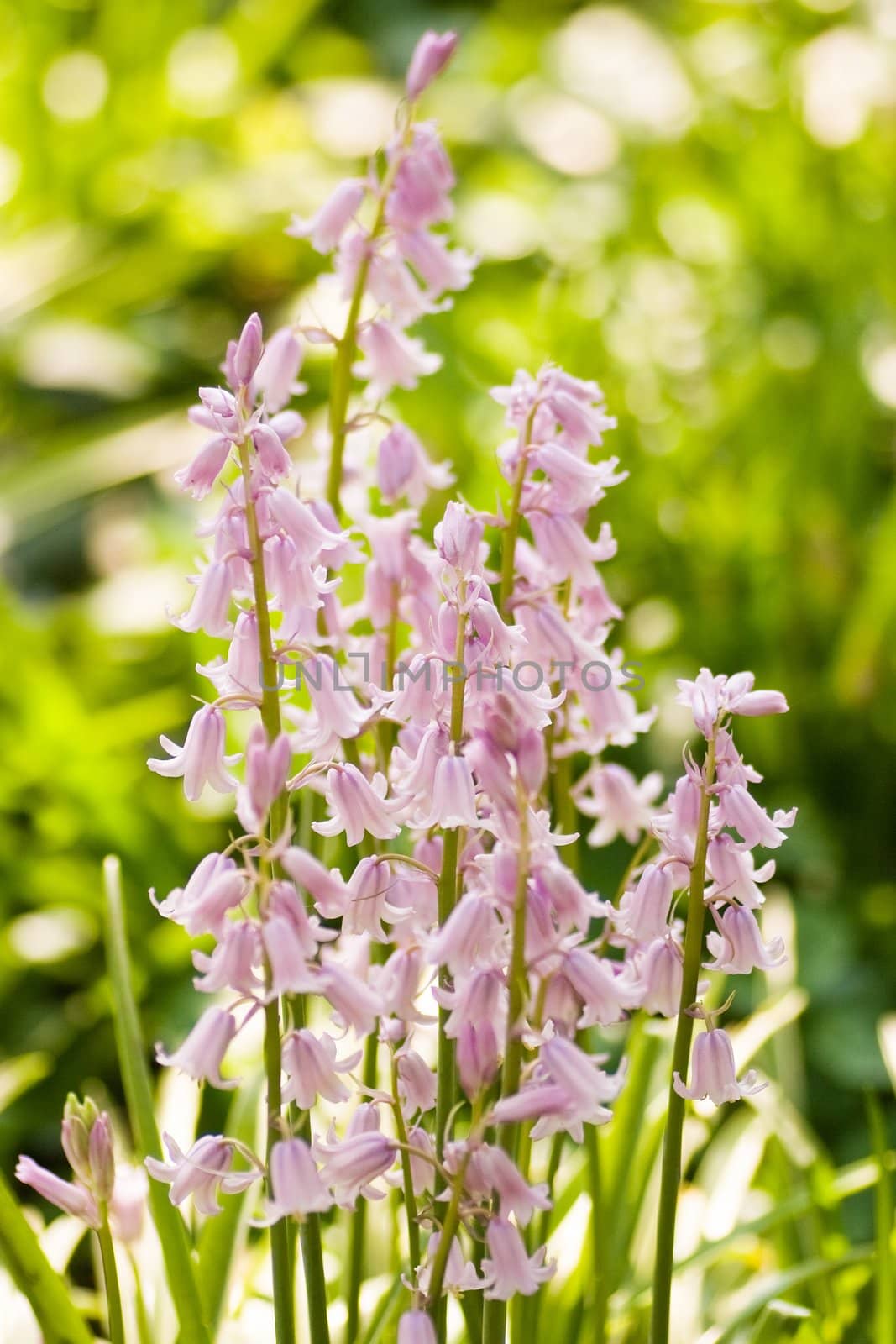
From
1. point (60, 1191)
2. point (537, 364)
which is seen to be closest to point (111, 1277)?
point (60, 1191)

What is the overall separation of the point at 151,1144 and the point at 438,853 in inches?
18.2

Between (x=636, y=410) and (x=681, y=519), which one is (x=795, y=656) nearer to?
(x=681, y=519)

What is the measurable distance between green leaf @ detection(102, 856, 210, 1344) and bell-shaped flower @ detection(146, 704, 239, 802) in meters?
0.48

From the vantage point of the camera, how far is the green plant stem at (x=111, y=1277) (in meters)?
1.18

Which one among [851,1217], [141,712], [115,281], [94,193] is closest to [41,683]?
[141,712]

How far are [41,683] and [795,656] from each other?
1785mm

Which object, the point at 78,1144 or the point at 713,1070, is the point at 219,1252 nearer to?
the point at 78,1144

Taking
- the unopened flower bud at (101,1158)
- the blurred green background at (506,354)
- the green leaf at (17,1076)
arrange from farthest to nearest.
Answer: the blurred green background at (506,354), the green leaf at (17,1076), the unopened flower bud at (101,1158)

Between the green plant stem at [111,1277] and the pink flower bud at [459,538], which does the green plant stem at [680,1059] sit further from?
the green plant stem at [111,1277]

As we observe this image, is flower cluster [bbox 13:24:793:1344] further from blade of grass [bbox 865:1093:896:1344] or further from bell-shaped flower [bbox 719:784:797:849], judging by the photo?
blade of grass [bbox 865:1093:896:1344]

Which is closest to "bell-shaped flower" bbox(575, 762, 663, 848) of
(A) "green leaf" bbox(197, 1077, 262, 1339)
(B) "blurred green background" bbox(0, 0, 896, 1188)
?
(A) "green leaf" bbox(197, 1077, 262, 1339)

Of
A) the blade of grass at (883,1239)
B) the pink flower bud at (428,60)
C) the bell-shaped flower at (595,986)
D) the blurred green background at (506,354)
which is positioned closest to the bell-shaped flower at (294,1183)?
the bell-shaped flower at (595,986)

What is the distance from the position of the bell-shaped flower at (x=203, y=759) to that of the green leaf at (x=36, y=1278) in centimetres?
51

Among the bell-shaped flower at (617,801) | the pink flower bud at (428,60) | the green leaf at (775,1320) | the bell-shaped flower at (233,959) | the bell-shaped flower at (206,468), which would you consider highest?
the pink flower bud at (428,60)
